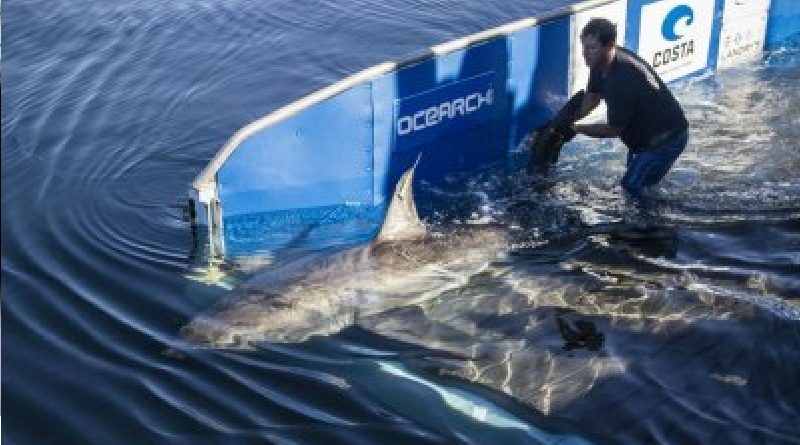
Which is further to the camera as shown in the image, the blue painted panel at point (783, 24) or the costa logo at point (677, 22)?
the blue painted panel at point (783, 24)

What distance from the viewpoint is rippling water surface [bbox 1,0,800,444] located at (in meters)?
5.68

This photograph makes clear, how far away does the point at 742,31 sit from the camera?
36.2 feet

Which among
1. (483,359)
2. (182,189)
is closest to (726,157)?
(483,359)

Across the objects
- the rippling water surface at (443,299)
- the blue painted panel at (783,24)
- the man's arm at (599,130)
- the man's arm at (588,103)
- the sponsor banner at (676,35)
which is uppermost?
the blue painted panel at (783,24)

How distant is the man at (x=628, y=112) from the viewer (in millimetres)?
8162

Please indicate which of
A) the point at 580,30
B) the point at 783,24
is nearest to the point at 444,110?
the point at 580,30

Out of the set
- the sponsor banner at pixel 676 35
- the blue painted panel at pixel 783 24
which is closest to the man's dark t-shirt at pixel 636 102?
the sponsor banner at pixel 676 35

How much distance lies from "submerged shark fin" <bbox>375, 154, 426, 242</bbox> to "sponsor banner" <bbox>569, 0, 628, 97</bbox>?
2.68 meters

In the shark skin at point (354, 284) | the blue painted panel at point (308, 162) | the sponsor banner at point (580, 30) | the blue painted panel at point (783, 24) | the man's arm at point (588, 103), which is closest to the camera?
the shark skin at point (354, 284)

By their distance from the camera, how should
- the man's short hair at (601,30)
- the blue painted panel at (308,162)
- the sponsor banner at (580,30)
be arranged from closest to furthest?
the blue painted panel at (308,162) → the man's short hair at (601,30) → the sponsor banner at (580,30)

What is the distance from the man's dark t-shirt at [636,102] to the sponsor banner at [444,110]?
0.98 metres

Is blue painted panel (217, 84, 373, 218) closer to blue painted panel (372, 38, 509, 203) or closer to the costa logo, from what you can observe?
blue painted panel (372, 38, 509, 203)

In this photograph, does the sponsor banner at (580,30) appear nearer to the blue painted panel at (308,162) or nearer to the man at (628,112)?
the man at (628,112)

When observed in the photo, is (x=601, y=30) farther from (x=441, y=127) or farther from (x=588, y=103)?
(x=441, y=127)
